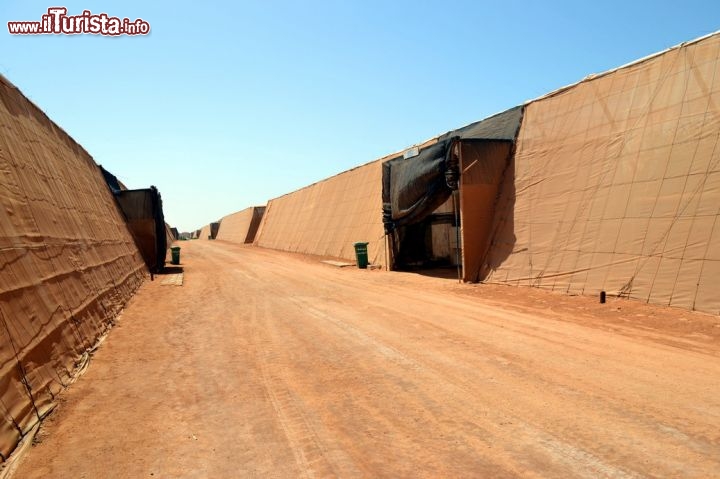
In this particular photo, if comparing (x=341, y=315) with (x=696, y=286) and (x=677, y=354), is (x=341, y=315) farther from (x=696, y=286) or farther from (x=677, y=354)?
(x=696, y=286)

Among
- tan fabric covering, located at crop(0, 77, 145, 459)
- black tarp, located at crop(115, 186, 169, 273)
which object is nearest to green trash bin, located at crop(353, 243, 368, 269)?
black tarp, located at crop(115, 186, 169, 273)

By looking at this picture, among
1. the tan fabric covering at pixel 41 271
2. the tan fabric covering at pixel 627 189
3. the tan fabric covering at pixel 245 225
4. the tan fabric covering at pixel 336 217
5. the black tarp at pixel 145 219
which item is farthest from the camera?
the tan fabric covering at pixel 245 225

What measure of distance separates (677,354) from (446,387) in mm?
3520

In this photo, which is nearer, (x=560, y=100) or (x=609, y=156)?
(x=609, y=156)

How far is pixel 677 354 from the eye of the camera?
19.6 feet

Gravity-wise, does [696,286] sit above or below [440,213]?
below

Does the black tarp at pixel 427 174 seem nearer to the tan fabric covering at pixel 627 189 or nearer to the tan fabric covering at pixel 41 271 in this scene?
the tan fabric covering at pixel 627 189

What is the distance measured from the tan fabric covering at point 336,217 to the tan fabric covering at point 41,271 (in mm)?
13282

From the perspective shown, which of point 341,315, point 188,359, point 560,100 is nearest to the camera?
point 188,359

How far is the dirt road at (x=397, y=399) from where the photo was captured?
3.37m

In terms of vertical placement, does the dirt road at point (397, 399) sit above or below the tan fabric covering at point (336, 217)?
below

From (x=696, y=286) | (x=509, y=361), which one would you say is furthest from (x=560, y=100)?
(x=509, y=361)

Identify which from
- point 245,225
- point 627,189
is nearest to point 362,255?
point 627,189

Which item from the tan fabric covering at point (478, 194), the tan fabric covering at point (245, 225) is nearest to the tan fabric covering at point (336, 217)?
the tan fabric covering at point (478, 194)
